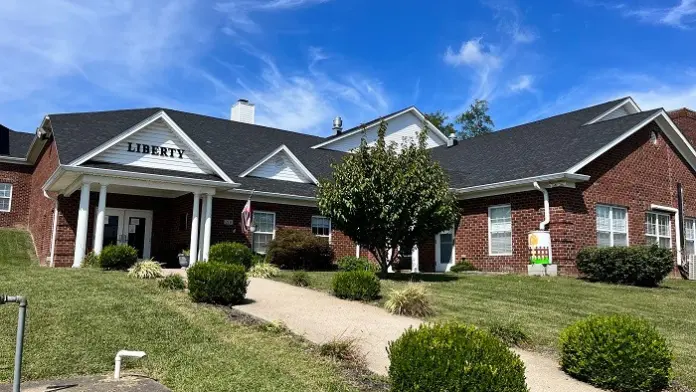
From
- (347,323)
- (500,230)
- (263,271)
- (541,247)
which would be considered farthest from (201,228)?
(347,323)

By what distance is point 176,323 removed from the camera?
8430 millimetres

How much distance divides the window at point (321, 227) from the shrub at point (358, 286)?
33.7 ft

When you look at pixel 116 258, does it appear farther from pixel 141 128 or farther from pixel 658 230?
pixel 658 230

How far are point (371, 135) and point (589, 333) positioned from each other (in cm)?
2343

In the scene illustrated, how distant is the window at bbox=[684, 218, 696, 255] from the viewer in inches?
848

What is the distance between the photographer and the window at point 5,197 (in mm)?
26058

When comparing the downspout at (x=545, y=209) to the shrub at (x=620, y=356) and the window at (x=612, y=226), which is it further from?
the shrub at (x=620, y=356)

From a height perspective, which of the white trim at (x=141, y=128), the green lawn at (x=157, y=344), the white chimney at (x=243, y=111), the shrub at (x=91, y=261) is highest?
the white chimney at (x=243, y=111)

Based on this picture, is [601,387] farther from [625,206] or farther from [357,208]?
[625,206]

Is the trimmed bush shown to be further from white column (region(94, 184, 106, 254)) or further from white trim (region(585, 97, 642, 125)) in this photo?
white column (region(94, 184, 106, 254))

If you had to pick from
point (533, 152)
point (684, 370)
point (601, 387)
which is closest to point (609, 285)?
point (533, 152)

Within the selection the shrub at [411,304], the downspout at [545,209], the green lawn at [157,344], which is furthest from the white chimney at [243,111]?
the shrub at [411,304]

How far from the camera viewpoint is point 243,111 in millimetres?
30547

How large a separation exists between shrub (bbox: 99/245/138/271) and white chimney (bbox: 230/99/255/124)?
15.8m
